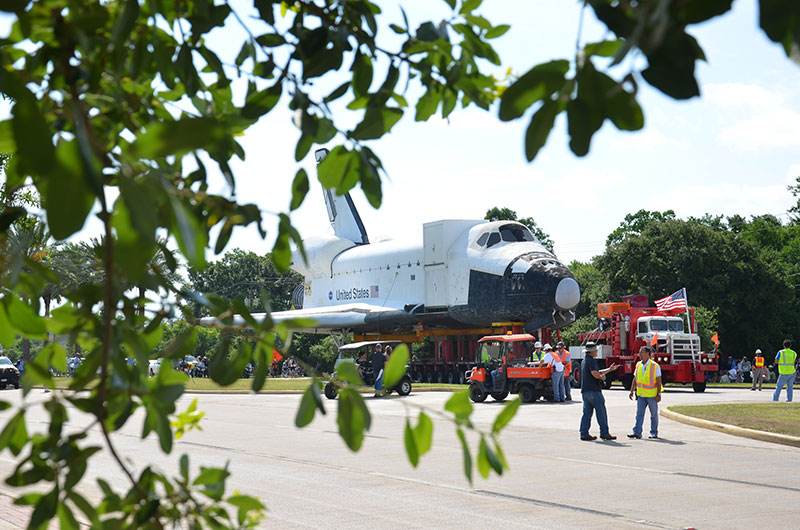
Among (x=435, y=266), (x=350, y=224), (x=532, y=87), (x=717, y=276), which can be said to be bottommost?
(x=532, y=87)

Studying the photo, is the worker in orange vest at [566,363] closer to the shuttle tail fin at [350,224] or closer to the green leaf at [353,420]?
the green leaf at [353,420]

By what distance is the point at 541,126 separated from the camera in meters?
1.34

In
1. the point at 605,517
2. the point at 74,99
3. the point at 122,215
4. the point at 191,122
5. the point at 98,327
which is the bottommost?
the point at 605,517

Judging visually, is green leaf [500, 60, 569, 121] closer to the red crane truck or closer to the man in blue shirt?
the man in blue shirt

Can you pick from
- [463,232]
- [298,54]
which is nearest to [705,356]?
[463,232]

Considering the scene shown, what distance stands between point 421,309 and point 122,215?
36225 mm

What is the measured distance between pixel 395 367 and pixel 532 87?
787mm

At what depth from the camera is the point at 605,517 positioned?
8047mm

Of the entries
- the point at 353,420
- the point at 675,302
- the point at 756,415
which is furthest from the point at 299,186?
the point at 675,302

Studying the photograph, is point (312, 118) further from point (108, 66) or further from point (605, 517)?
point (605, 517)

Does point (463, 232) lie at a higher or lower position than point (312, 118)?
higher

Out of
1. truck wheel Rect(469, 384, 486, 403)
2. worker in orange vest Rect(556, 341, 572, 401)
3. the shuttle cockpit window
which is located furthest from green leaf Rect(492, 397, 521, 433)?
the shuttle cockpit window

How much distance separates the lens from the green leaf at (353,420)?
1986 mm

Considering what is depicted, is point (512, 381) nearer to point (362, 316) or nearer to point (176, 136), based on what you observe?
point (362, 316)
